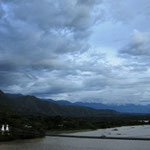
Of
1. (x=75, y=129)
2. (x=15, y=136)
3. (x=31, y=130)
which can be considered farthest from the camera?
(x=75, y=129)

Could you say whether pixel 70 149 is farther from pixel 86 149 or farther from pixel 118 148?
pixel 118 148

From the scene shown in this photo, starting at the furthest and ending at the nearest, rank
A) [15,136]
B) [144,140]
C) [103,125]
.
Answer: [103,125] < [15,136] < [144,140]

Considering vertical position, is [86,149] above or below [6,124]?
below

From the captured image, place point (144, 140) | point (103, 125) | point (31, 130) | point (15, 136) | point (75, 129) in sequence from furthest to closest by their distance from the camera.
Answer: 1. point (103, 125)
2. point (75, 129)
3. point (31, 130)
4. point (15, 136)
5. point (144, 140)

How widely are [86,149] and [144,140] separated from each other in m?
14.1

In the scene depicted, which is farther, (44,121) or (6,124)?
(44,121)

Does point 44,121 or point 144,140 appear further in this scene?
point 44,121

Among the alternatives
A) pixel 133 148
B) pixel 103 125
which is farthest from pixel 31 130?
pixel 103 125

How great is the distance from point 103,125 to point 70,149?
175 ft

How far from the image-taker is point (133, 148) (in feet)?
122

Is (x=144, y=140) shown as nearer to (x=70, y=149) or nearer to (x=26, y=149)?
(x=70, y=149)

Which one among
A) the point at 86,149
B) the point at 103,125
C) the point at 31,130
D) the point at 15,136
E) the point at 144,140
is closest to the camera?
the point at 86,149

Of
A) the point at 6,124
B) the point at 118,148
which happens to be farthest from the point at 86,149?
the point at 6,124

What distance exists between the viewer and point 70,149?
37.2 meters
